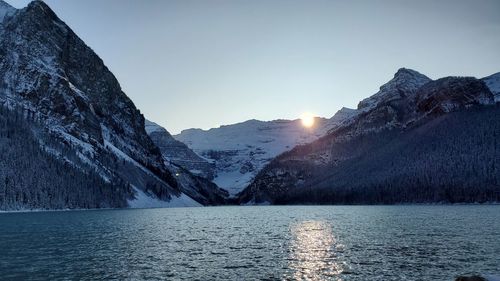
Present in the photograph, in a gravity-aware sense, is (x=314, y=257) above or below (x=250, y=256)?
below

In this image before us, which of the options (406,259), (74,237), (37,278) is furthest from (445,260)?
(74,237)

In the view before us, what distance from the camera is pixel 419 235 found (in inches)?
3022

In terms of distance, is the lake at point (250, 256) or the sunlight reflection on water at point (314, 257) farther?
the sunlight reflection on water at point (314, 257)

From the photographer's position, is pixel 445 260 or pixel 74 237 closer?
pixel 445 260

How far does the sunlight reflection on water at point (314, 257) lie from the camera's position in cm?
4450

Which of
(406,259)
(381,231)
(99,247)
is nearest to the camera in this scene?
(406,259)

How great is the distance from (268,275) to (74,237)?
143 ft

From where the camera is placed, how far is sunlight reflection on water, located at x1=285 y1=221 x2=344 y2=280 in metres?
44.5

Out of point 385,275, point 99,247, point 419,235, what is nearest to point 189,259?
point 99,247

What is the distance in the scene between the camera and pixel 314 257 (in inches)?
2157

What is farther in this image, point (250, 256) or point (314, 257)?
point (250, 256)

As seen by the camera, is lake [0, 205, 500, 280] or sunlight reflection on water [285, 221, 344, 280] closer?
lake [0, 205, 500, 280]

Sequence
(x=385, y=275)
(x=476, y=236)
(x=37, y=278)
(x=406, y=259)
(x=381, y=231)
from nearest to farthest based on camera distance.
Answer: (x=37, y=278) < (x=385, y=275) < (x=406, y=259) < (x=476, y=236) < (x=381, y=231)

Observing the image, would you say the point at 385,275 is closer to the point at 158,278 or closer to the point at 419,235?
the point at 158,278
